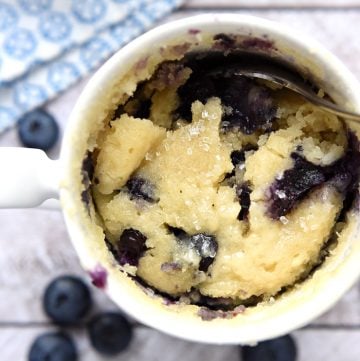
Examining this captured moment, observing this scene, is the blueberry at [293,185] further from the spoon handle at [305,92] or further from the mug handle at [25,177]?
the mug handle at [25,177]

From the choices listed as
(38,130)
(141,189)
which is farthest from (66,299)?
(141,189)

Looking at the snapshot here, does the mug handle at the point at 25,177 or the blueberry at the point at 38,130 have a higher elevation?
the mug handle at the point at 25,177

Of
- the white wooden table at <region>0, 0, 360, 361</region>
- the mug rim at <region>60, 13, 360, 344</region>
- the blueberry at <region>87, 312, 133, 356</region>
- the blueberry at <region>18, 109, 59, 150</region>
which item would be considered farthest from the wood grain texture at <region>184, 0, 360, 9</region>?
the blueberry at <region>87, 312, 133, 356</region>

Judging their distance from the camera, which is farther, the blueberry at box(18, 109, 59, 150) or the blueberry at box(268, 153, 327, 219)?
the blueberry at box(18, 109, 59, 150)

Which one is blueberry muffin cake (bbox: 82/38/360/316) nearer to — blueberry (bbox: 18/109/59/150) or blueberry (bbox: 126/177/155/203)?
blueberry (bbox: 126/177/155/203)

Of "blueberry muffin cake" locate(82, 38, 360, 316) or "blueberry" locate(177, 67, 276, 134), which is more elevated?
"blueberry" locate(177, 67, 276, 134)

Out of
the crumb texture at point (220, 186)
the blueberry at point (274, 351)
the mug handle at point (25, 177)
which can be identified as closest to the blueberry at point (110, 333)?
the blueberry at point (274, 351)
